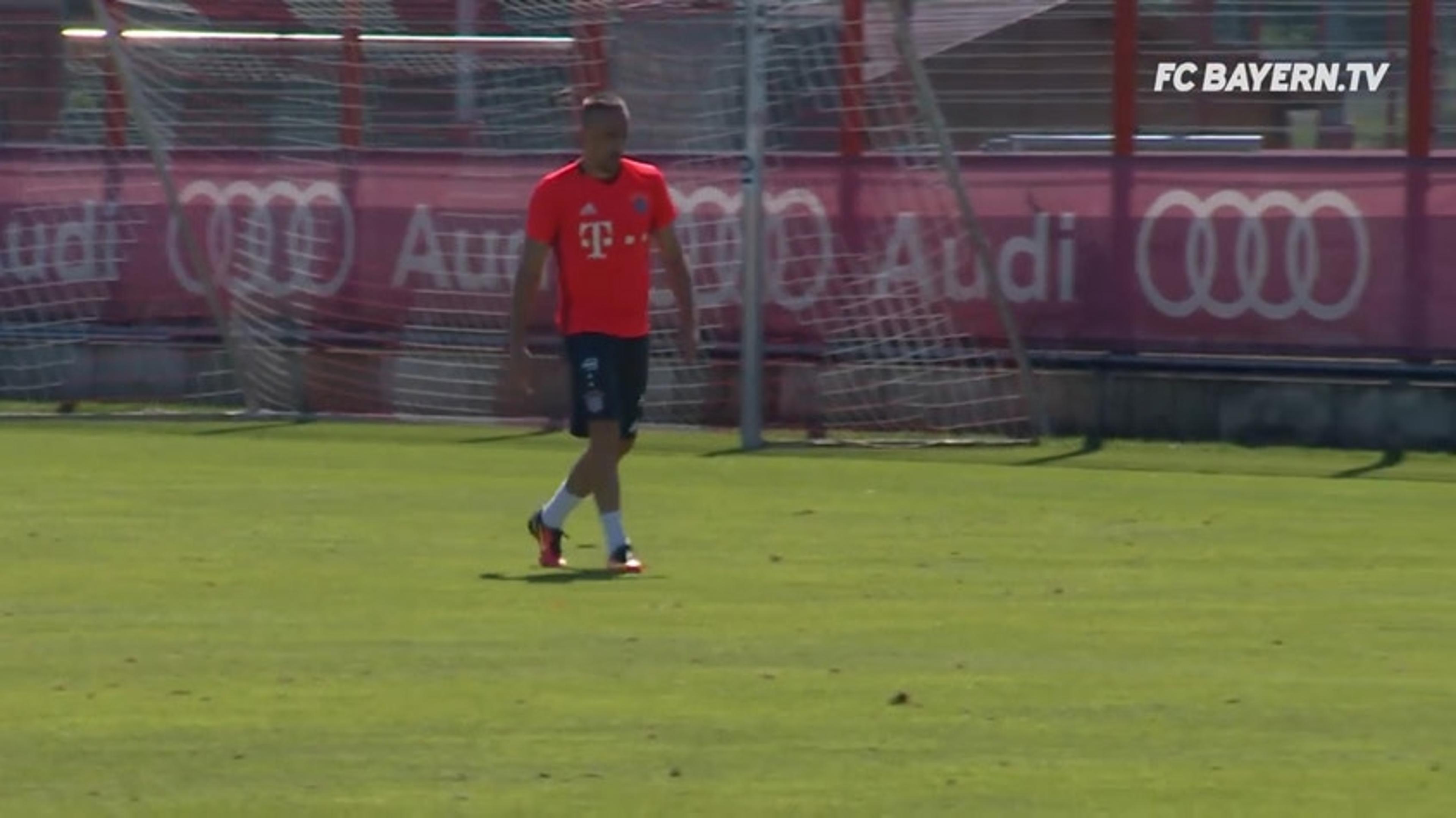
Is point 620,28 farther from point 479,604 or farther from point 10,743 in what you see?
point 10,743

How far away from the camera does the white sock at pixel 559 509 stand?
44.2ft

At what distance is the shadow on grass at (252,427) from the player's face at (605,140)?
721 cm

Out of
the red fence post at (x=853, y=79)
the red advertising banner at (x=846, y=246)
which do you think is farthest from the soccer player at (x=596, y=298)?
the red fence post at (x=853, y=79)

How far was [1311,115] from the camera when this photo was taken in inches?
826

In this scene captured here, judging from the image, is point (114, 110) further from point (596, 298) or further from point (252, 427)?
point (596, 298)

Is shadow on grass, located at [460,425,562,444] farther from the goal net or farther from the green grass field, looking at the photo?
the green grass field

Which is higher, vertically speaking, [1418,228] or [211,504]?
[1418,228]

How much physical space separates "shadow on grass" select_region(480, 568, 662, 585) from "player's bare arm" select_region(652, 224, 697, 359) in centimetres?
123

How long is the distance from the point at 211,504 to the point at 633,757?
295 inches

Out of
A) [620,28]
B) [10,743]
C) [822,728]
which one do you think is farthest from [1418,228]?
[10,743]

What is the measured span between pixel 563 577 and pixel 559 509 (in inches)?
15.3

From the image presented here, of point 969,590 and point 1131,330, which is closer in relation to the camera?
point 969,590

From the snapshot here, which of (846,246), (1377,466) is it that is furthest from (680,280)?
(846,246)

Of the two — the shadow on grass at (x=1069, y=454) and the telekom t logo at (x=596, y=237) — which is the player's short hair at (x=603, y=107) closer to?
the telekom t logo at (x=596, y=237)
